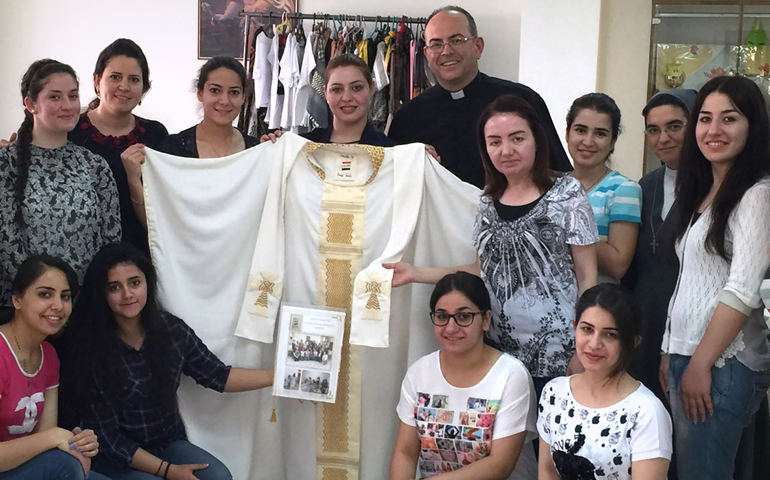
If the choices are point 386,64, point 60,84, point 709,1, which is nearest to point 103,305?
point 60,84

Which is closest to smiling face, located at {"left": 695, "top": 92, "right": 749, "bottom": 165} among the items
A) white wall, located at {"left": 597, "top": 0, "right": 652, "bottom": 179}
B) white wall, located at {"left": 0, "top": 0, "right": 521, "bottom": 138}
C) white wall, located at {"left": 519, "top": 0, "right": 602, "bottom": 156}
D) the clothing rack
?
white wall, located at {"left": 519, "top": 0, "right": 602, "bottom": 156}

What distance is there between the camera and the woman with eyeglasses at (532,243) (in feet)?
8.38

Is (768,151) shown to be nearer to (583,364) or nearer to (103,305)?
(583,364)

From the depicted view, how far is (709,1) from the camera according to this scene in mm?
5445

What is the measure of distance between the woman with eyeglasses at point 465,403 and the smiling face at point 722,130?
82 centimetres

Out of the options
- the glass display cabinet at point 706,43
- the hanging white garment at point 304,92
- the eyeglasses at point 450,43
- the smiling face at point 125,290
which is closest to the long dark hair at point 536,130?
the eyeglasses at point 450,43

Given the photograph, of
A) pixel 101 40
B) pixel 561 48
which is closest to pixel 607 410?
pixel 561 48

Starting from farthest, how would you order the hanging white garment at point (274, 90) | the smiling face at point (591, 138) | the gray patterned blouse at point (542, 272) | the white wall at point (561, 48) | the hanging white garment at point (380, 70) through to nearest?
the hanging white garment at point (274, 90) < the hanging white garment at point (380, 70) < the white wall at point (561, 48) < the smiling face at point (591, 138) < the gray patterned blouse at point (542, 272)

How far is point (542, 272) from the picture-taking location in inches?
101

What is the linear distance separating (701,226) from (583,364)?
528 millimetres

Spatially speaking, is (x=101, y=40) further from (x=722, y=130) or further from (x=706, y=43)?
(x=722, y=130)

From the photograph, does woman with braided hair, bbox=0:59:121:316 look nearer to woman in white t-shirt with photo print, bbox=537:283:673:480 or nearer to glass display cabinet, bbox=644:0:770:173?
woman in white t-shirt with photo print, bbox=537:283:673:480

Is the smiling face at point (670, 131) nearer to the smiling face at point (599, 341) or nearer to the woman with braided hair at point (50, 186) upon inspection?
the smiling face at point (599, 341)

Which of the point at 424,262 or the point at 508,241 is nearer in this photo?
the point at 508,241
